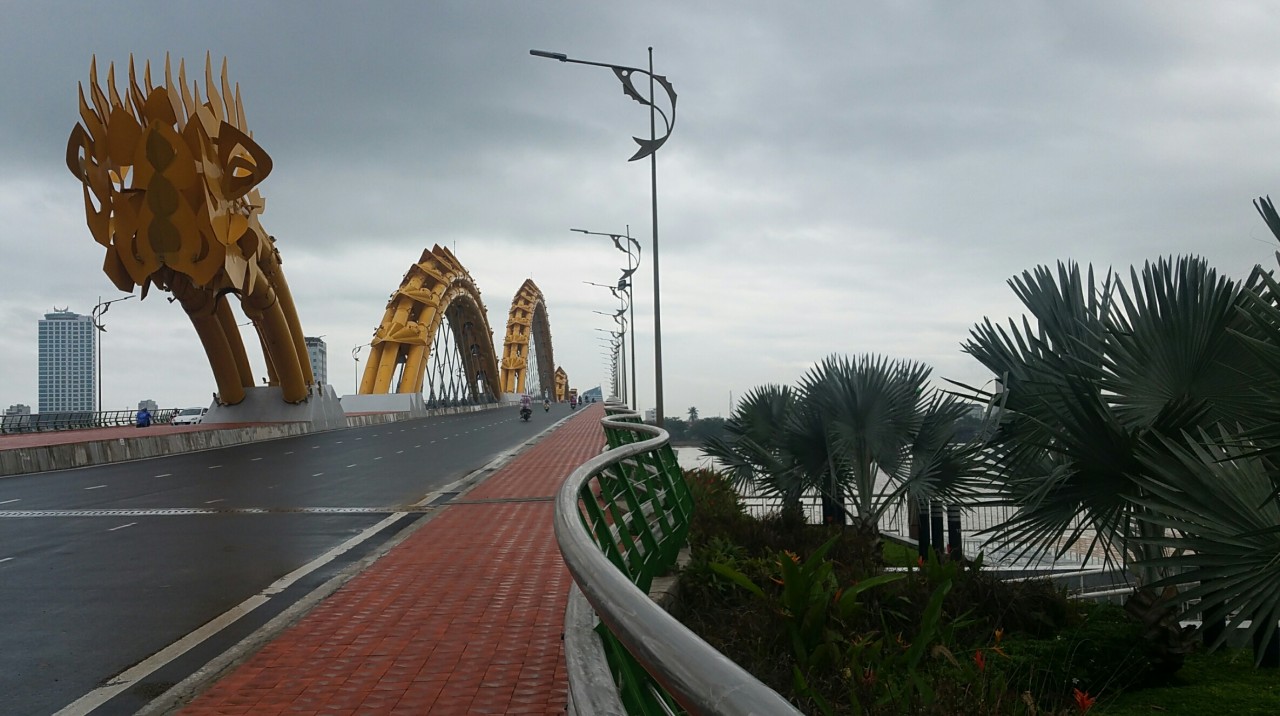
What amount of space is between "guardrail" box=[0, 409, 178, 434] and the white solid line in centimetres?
4596

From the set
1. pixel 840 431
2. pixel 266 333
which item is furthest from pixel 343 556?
pixel 266 333

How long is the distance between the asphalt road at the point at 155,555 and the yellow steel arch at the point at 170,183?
37.6ft

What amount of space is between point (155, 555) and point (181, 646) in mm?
4691

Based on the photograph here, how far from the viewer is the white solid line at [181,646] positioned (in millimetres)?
5906

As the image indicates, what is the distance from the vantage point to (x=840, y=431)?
14.0m

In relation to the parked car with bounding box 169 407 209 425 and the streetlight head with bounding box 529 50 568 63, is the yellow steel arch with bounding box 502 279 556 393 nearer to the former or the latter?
the parked car with bounding box 169 407 209 425

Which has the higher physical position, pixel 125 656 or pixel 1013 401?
pixel 1013 401

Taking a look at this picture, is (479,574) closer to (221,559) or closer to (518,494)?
(221,559)

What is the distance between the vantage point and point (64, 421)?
58.5m

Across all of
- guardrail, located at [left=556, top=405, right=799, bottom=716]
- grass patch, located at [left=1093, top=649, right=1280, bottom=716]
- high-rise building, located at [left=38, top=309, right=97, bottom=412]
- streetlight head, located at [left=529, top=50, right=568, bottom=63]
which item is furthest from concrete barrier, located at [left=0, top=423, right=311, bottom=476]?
high-rise building, located at [left=38, top=309, right=97, bottom=412]

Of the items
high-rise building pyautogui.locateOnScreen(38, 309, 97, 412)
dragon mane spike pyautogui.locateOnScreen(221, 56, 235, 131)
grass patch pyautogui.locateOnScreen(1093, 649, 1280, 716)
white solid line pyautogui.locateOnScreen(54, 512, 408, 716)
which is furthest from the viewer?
high-rise building pyautogui.locateOnScreen(38, 309, 97, 412)

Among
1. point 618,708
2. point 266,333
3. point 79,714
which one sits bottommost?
point 79,714

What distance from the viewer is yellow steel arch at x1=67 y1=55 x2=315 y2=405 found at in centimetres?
3356

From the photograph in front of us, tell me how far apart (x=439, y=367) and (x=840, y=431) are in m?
78.4
